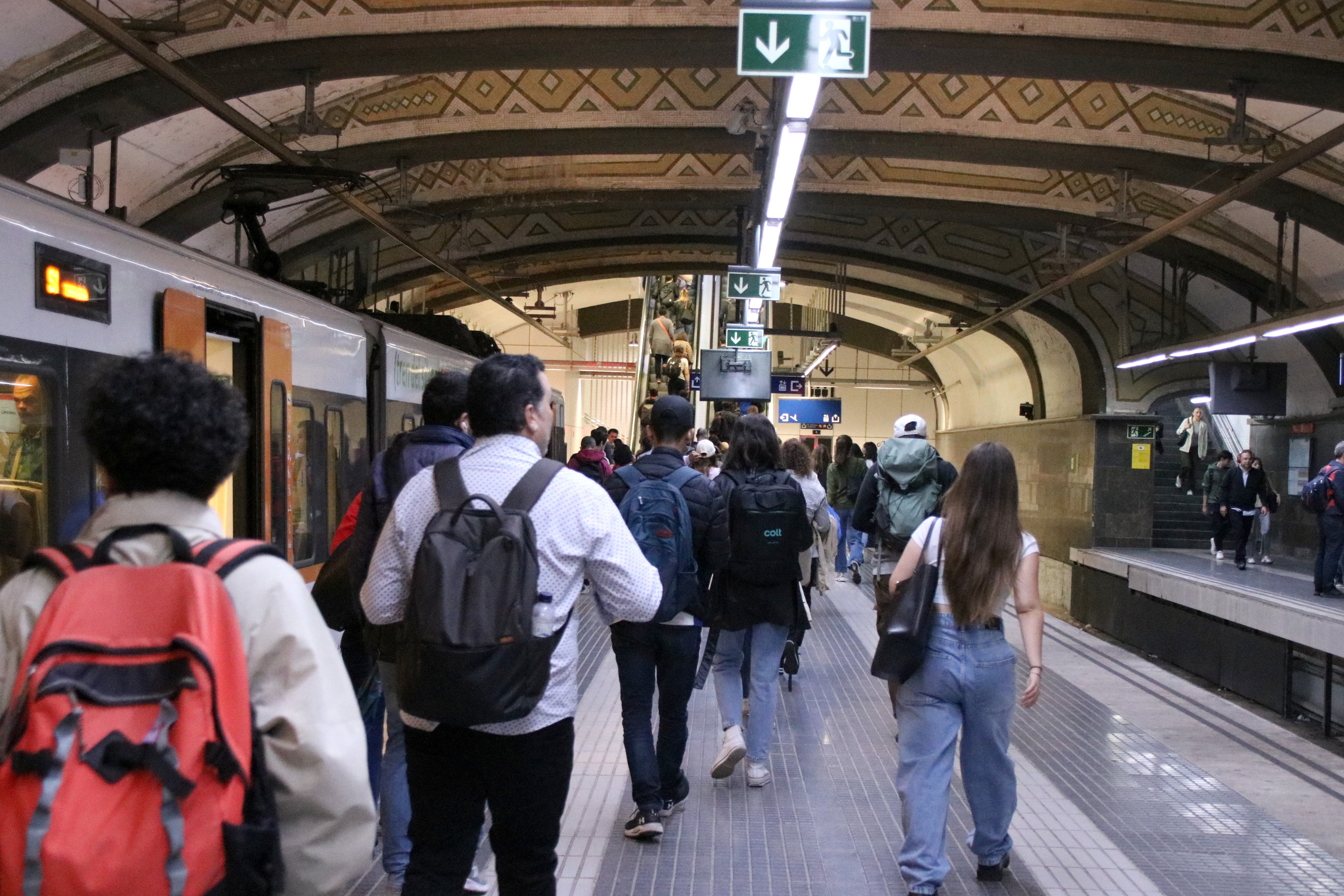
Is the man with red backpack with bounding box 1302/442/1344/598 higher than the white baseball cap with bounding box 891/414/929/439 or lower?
lower

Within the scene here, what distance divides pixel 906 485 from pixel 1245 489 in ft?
35.0

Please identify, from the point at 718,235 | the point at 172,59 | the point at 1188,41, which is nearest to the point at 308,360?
the point at 172,59

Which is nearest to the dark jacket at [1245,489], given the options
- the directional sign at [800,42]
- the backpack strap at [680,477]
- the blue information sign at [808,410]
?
the directional sign at [800,42]

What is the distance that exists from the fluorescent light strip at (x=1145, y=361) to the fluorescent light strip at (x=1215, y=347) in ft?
0.64

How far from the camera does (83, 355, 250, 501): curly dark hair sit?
1.92 meters

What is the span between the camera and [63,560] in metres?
1.83

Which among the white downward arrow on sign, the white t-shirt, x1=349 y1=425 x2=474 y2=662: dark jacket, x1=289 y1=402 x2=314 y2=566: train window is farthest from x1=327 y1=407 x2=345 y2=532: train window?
the white t-shirt

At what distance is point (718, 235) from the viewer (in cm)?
1942

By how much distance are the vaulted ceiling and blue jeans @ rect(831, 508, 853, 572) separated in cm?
372

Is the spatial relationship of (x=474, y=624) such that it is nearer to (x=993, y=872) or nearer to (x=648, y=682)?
(x=648, y=682)

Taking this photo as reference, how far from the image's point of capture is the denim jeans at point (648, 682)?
4742 millimetres

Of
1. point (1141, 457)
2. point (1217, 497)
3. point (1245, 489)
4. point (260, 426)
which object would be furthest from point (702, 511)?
point (1141, 457)

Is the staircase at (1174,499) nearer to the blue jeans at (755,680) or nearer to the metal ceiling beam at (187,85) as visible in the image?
the metal ceiling beam at (187,85)

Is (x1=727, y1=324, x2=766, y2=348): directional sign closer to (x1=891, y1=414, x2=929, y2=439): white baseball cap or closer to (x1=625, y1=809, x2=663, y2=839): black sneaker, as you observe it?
(x1=891, y1=414, x2=929, y2=439): white baseball cap
